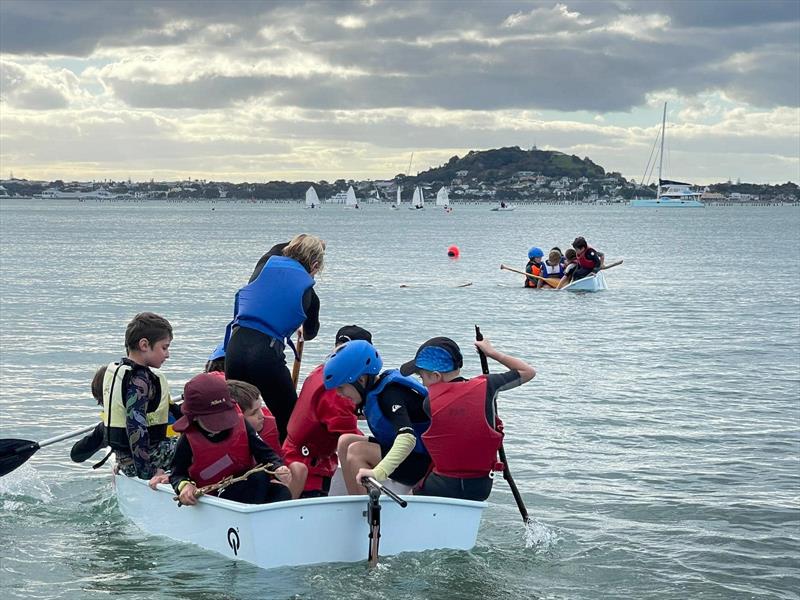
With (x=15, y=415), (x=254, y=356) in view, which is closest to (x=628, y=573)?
(x=254, y=356)

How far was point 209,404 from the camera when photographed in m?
6.88

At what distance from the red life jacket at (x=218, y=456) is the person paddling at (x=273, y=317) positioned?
Result: 993 millimetres

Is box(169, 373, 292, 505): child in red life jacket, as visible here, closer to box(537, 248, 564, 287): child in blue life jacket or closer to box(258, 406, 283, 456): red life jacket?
box(258, 406, 283, 456): red life jacket

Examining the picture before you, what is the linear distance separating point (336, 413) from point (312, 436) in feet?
0.97

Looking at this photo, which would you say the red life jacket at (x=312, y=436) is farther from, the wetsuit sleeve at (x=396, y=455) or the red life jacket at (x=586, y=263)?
the red life jacket at (x=586, y=263)

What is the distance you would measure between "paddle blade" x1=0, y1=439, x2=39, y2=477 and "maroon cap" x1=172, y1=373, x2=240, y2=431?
2939 mm

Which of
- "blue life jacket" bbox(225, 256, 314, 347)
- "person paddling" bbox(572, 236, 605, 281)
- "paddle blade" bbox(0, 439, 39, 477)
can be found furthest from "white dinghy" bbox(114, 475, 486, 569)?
"person paddling" bbox(572, 236, 605, 281)

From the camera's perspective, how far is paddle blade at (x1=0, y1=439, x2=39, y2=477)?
9.24 metres

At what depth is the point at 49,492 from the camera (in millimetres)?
9961

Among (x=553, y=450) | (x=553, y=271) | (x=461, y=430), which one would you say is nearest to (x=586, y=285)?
(x=553, y=271)

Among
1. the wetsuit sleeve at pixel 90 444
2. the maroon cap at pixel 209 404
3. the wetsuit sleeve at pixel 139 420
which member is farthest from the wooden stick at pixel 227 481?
the wetsuit sleeve at pixel 90 444

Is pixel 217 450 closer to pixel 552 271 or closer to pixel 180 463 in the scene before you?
pixel 180 463

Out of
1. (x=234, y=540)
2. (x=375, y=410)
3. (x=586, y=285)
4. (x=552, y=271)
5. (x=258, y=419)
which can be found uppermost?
(x=375, y=410)

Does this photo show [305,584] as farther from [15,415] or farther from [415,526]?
[15,415]
